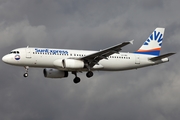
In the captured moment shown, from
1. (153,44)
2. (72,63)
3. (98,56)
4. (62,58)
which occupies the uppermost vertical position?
(153,44)

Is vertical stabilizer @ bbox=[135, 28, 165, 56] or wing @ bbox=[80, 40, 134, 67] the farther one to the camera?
vertical stabilizer @ bbox=[135, 28, 165, 56]

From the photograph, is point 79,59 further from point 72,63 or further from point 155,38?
point 155,38

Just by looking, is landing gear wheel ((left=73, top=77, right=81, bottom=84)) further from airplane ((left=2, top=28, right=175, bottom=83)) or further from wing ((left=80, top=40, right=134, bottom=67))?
wing ((left=80, top=40, right=134, bottom=67))

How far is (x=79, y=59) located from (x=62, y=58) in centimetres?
234

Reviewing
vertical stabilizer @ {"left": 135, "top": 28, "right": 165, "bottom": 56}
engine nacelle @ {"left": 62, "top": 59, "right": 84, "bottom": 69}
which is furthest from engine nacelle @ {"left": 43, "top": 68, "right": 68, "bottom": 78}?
vertical stabilizer @ {"left": 135, "top": 28, "right": 165, "bottom": 56}

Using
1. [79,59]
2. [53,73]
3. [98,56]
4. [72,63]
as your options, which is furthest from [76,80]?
[98,56]

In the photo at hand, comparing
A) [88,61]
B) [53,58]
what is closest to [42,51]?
[53,58]

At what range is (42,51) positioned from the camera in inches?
2906

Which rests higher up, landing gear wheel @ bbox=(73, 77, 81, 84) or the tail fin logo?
the tail fin logo

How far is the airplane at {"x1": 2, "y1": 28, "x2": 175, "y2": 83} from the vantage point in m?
73.1

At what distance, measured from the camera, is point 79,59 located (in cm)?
7481

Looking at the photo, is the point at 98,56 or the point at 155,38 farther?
the point at 155,38

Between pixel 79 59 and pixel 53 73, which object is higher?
pixel 79 59

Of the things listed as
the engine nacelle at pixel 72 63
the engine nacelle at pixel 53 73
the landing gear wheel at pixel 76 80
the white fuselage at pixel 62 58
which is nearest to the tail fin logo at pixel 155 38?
the white fuselage at pixel 62 58
